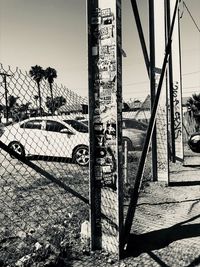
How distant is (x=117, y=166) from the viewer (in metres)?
3.53

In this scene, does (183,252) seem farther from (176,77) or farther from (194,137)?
(194,137)

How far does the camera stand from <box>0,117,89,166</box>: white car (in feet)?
33.8

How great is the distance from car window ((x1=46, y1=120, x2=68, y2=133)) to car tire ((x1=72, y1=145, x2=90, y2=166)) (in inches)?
34.3

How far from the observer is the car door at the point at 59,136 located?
34.3ft

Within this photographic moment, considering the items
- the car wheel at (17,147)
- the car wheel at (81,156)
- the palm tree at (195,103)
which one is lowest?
the car wheel at (81,156)

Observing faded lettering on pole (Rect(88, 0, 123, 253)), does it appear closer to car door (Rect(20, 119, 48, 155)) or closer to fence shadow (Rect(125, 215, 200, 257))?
fence shadow (Rect(125, 215, 200, 257))

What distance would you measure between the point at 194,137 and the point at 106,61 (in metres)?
11.6

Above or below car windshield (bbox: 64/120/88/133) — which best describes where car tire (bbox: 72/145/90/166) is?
below

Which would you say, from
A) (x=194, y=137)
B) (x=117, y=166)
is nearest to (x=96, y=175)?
(x=117, y=166)

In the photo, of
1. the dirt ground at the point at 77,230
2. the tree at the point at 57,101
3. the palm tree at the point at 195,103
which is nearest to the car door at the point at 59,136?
the dirt ground at the point at 77,230

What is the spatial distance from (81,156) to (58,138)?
3.31ft

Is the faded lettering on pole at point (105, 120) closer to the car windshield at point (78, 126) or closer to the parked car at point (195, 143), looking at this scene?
the car windshield at point (78, 126)

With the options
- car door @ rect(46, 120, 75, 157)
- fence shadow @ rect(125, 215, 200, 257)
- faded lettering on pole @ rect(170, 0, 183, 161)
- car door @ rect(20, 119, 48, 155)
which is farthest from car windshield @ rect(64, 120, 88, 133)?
fence shadow @ rect(125, 215, 200, 257)

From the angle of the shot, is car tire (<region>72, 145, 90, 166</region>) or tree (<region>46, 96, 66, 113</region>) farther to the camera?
car tire (<region>72, 145, 90, 166</region>)
